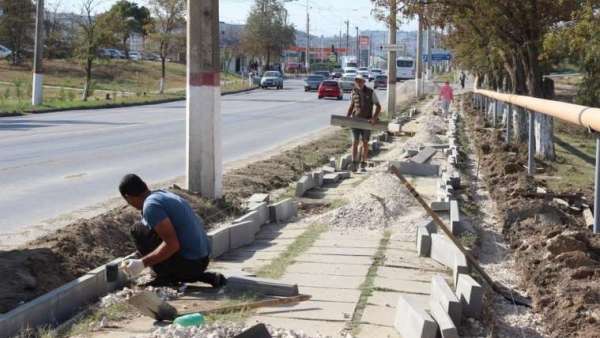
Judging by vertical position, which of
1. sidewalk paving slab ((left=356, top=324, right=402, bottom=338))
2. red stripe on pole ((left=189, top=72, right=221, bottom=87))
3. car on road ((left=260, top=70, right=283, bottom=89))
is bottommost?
sidewalk paving slab ((left=356, top=324, right=402, bottom=338))

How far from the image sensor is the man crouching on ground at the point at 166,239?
6410mm

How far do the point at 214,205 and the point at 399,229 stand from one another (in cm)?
231

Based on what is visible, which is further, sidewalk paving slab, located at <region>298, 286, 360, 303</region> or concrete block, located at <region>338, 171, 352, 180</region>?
concrete block, located at <region>338, 171, 352, 180</region>

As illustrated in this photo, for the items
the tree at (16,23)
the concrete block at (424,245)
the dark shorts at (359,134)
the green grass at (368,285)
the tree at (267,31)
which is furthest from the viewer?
the tree at (267,31)

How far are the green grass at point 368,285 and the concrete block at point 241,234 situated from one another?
1362mm

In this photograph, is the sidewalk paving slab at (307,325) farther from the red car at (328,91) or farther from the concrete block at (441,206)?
the red car at (328,91)

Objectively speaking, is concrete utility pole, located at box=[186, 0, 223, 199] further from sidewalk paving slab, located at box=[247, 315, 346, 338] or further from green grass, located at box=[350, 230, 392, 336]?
sidewalk paving slab, located at box=[247, 315, 346, 338]

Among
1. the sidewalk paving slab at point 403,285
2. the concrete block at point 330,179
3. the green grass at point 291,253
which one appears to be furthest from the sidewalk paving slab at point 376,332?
the concrete block at point 330,179

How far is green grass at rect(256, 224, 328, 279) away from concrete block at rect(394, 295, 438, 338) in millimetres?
1974

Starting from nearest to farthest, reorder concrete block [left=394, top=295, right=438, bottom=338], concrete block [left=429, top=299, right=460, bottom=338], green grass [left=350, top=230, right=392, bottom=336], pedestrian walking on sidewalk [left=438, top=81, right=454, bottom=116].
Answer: concrete block [left=429, top=299, right=460, bottom=338]
concrete block [left=394, top=295, right=438, bottom=338]
green grass [left=350, top=230, right=392, bottom=336]
pedestrian walking on sidewalk [left=438, top=81, right=454, bottom=116]

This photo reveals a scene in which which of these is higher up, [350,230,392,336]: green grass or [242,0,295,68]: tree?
[242,0,295,68]: tree

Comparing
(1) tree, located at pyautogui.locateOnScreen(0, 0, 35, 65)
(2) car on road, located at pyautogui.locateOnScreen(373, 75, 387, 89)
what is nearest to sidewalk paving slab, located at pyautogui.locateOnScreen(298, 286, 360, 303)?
(1) tree, located at pyautogui.locateOnScreen(0, 0, 35, 65)

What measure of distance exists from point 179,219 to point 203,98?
14.4 feet

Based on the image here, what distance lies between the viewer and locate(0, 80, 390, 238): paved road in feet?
39.1
